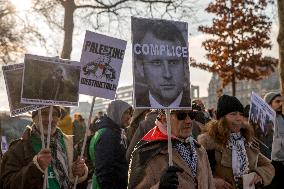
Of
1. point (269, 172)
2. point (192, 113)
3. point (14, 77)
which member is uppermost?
point (14, 77)

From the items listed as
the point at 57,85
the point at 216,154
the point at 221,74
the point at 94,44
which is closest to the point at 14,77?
the point at 57,85

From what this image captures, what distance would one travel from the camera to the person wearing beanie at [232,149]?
17.0 feet

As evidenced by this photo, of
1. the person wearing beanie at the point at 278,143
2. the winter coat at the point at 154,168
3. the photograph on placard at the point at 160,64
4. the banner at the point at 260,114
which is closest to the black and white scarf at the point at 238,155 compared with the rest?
the banner at the point at 260,114

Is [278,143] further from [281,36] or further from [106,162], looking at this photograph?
[281,36]

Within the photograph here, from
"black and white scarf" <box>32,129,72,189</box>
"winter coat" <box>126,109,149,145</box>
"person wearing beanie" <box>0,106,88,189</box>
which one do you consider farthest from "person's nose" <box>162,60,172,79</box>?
"winter coat" <box>126,109,149,145</box>

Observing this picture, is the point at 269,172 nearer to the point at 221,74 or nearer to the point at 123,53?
the point at 123,53

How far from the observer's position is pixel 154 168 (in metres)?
4.12

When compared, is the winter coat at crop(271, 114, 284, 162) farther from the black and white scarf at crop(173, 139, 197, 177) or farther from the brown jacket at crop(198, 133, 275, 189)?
the black and white scarf at crop(173, 139, 197, 177)

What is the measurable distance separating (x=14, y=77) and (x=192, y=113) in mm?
1669

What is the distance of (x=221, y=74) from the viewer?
77.3 feet

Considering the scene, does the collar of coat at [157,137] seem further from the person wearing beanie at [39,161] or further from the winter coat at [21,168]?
the winter coat at [21,168]

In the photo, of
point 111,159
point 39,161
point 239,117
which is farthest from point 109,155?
point 239,117

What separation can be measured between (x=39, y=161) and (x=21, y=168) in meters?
0.33

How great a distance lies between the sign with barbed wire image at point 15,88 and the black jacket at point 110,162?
3.00ft
